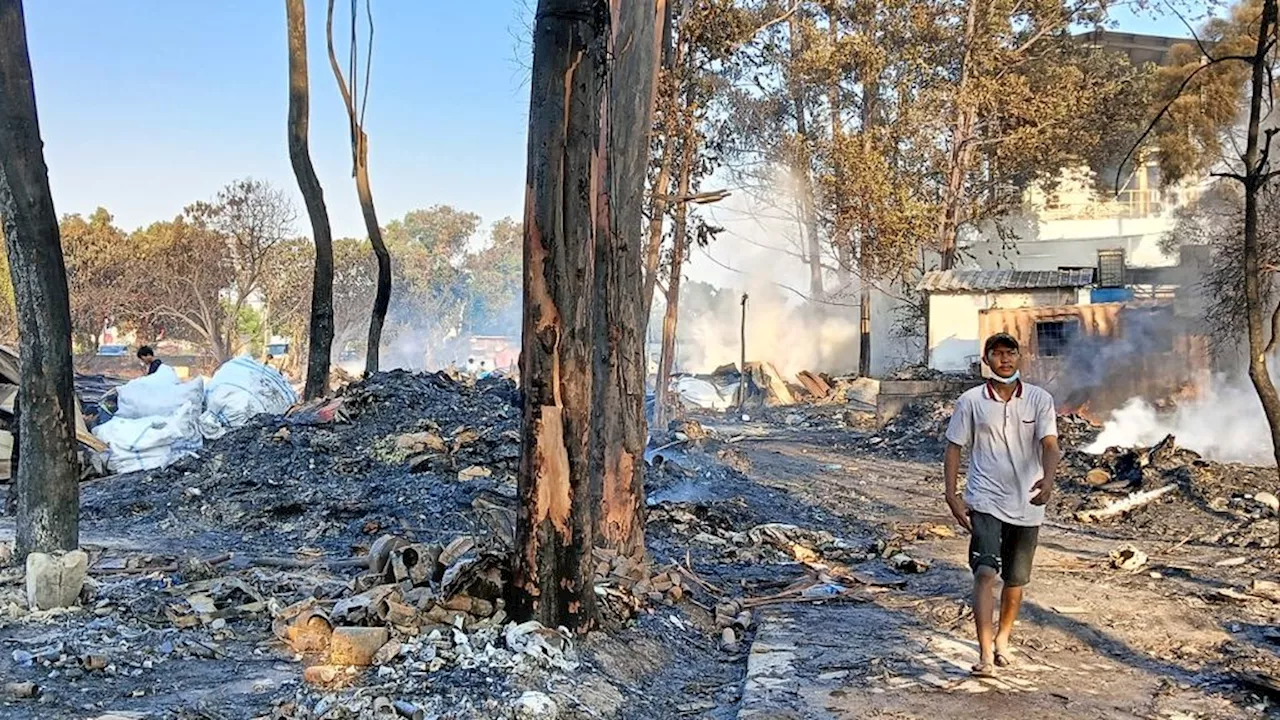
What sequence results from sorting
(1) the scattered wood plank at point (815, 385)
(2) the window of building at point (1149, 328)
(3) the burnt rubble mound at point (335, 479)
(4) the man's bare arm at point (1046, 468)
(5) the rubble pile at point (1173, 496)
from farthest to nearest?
(1) the scattered wood plank at point (815, 385) → (2) the window of building at point (1149, 328) → (5) the rubble pile at point (1173, 496) → (3) the burnt rubble mound at point (335, 479) → (4) the man's bare arm at point (1046, 468)

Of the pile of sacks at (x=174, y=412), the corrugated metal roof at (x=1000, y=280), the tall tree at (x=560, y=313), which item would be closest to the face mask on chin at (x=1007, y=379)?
the tall tree at (x=560, y=313)

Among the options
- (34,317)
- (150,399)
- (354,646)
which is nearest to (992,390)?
(354,646)

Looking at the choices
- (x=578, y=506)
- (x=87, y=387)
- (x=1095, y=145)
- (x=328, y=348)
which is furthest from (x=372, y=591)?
(x=1095, y=145)

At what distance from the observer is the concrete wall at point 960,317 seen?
968 inches

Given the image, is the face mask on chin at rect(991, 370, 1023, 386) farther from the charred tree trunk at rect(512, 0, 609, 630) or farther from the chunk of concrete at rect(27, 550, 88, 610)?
the chunk of concrete at rect(27, 550, 88, 610)

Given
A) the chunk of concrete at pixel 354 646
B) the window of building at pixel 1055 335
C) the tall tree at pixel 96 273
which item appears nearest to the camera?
the chunk of concrete at pixel 354 646

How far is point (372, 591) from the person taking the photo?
212 inches

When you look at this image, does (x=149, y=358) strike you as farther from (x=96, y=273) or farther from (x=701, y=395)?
(x=96, y=273)

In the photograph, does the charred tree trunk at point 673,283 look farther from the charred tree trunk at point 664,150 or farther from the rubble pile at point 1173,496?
the rubble pile at point 1173,496

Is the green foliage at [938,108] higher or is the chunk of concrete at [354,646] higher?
the green foliage at [938,108]

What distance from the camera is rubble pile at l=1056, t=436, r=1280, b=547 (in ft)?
32.3

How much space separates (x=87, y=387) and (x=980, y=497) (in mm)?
23051

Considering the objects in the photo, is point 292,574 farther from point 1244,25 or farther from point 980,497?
point 1244,25

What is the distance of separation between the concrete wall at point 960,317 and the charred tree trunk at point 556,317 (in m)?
20.6
